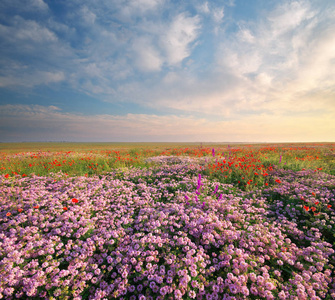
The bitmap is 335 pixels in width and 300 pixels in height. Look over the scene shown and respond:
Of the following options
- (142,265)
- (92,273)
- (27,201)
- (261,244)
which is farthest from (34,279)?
(261,244)

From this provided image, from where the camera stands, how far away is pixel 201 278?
267 cm

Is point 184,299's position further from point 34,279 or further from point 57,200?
point 57,200

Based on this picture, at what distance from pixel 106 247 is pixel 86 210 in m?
1.45

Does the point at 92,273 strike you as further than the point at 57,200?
No

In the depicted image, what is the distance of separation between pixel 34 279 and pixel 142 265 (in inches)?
66.8

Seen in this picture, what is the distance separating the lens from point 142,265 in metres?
3.07

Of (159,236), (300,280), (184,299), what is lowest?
(184,299)

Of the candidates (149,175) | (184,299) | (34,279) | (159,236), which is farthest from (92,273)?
(149,175)

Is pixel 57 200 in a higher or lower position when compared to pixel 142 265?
higher

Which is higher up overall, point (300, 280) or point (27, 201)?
point (27, 201)

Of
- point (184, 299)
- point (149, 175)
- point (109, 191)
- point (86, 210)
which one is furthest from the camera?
point (149, 175)

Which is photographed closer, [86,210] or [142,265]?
[142,265]

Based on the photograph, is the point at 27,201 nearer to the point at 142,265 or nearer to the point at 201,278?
the point at 142,265

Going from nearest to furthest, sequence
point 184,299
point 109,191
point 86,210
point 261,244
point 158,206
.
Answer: point 184,299 → point 261,244 → point 86,210 → point 158,206 → point 109,191
